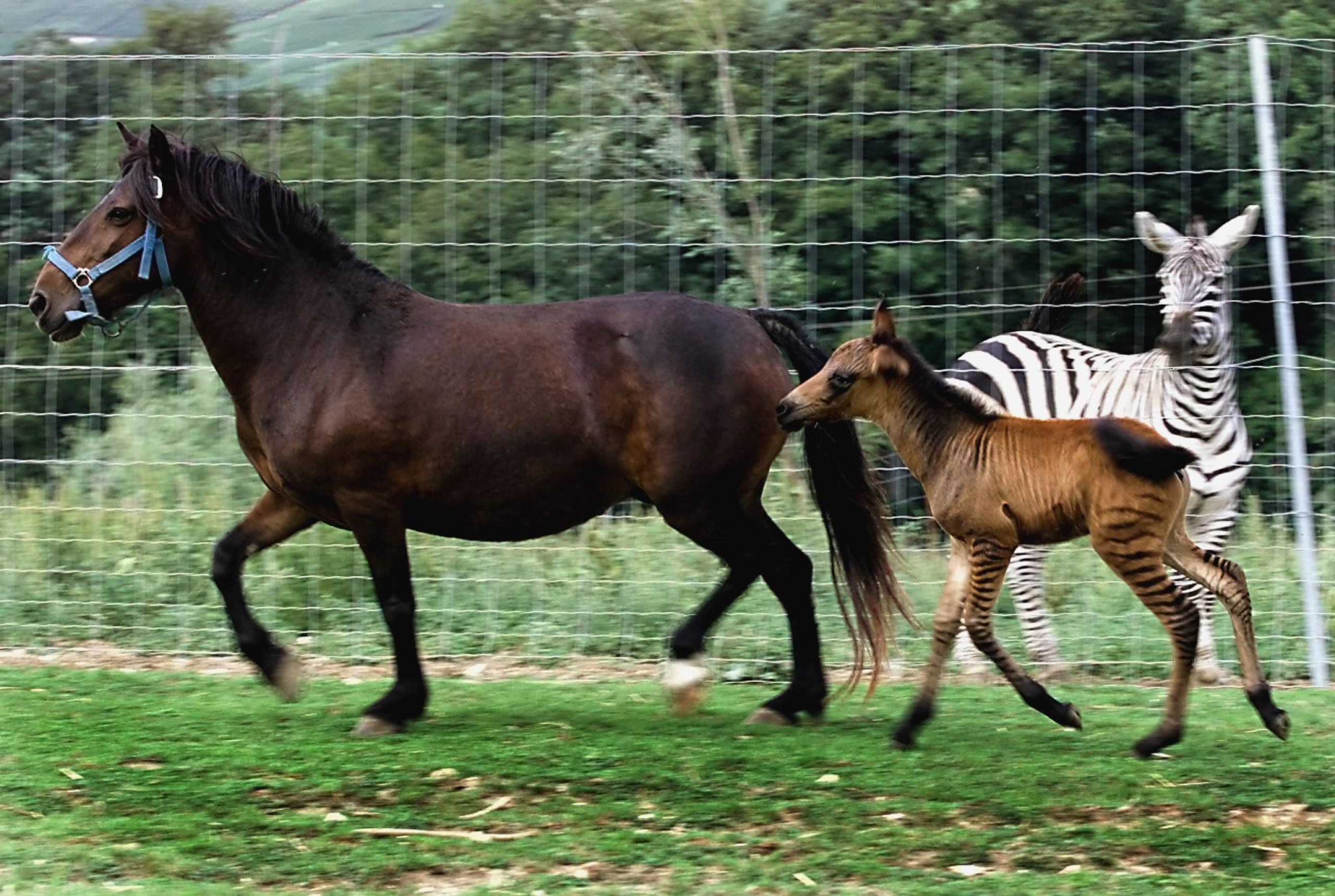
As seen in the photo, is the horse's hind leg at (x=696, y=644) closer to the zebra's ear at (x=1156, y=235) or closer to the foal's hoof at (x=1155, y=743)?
the foal's hoof at (x=1155, y=743)

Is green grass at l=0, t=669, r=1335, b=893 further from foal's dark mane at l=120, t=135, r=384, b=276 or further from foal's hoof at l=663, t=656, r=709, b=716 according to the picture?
foal's dark mane at l=120, t=135, r=384, b=276

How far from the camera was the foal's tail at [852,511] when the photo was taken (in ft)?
20.8

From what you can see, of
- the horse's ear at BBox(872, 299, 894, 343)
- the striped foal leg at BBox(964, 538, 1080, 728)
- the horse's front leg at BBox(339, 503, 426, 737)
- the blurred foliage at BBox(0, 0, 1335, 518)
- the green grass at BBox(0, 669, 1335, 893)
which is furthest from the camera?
the blurred foliage at BBox(0, 0, 1335, 518)

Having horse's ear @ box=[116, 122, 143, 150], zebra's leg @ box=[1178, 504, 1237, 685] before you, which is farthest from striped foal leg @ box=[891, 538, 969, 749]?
horse's ear @ box=[116, 122, 143, 150]

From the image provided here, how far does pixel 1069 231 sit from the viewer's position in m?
9.02

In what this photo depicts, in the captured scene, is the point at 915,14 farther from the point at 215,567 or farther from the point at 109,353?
the point at 215,567

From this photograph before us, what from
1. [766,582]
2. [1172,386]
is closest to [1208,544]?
[1172,386]

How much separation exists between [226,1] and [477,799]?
11.8 m

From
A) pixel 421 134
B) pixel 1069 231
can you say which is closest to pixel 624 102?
pixel 421 134

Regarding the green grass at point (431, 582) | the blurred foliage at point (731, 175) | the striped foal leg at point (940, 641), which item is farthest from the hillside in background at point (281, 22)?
the striped foal leg at point (940, 641)

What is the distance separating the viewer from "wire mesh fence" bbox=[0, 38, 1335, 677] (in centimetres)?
784

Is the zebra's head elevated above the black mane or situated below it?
above

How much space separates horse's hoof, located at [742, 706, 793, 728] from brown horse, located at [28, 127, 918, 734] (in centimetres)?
1

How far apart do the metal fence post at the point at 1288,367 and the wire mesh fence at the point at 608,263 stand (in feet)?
0.58
